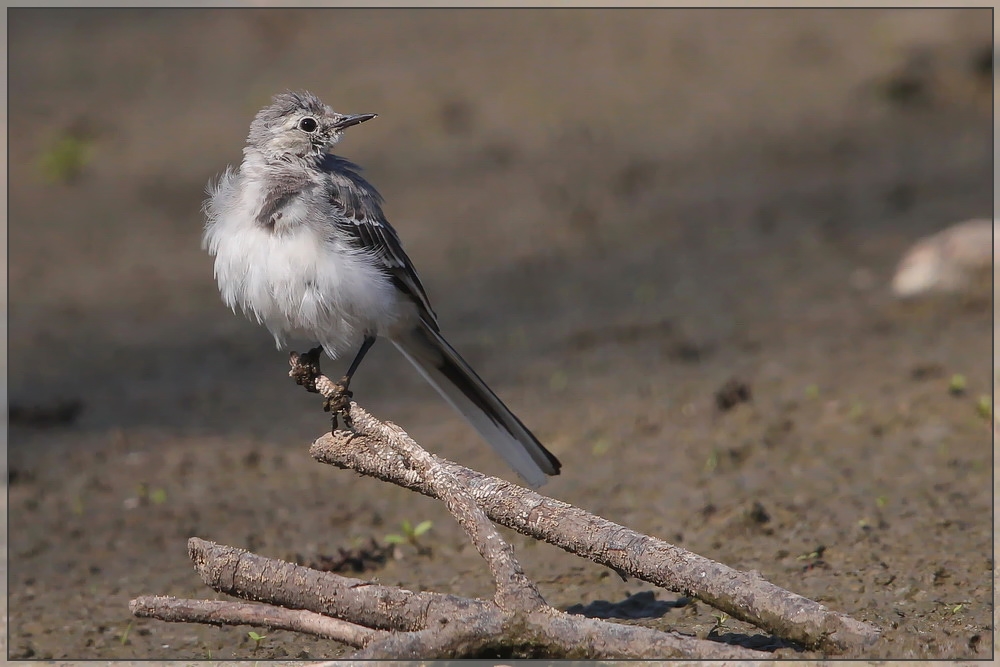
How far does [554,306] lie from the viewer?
9.49m

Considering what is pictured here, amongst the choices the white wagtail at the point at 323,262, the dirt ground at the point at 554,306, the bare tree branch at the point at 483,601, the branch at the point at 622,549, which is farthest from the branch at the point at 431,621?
the white wagtail at the point at 323,262

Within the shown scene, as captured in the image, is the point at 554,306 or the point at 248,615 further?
the point at 554,306

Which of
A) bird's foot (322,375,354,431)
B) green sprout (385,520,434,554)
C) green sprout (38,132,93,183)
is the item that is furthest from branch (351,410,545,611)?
green sprout (38,132,93,183)

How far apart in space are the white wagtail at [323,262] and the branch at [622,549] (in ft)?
1.59

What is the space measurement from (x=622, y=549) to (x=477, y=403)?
1.19m

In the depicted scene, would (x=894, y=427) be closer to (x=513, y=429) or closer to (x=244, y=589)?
(x=513, y=429)

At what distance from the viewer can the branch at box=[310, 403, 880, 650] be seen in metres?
3.80

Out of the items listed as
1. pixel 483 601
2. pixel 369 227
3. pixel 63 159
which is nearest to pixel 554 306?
pixel 369 227

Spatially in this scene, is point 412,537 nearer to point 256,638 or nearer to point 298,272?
point 256,638

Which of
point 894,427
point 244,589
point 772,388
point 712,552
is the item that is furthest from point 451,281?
point 244,589

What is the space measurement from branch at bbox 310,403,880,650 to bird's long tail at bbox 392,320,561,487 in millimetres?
558

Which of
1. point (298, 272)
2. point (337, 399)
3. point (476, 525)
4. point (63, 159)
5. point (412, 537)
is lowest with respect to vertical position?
point (476, 525)

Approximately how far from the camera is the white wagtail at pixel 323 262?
4.79 m

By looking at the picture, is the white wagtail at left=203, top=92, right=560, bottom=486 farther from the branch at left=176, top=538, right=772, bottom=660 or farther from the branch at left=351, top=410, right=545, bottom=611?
the branch at left=176, top=538, right=772, bottom=660
